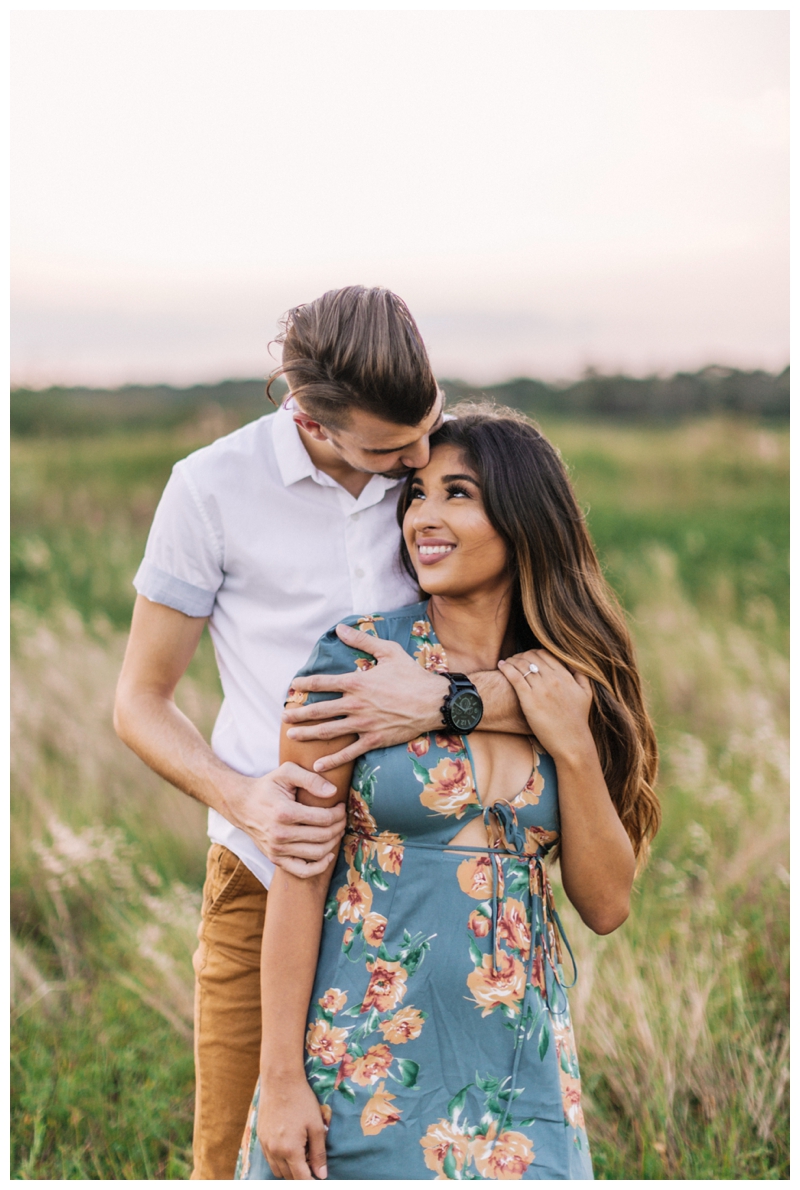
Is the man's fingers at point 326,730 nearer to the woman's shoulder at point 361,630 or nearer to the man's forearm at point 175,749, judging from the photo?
the woman's shoulder at point 361,630

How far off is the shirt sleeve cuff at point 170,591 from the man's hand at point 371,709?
473 millimetres

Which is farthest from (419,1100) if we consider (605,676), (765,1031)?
(765,1031)

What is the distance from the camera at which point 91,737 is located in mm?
5156

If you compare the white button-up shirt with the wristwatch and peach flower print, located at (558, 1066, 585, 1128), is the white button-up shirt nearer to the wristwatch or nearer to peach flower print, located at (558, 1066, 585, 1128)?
the wristwatch

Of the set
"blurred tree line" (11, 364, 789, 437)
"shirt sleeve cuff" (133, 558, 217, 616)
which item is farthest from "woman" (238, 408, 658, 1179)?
"blurred tree line" (11, 364, 789, 437)

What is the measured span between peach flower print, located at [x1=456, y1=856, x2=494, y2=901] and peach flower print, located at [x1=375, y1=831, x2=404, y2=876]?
0.12 meters

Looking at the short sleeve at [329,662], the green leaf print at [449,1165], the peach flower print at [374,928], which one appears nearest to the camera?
the green leaf print at [449,1165]

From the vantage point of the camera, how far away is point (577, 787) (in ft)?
6.42

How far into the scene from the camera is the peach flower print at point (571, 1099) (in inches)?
74.1

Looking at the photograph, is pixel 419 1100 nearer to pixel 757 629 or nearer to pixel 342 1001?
pixel 342 1001

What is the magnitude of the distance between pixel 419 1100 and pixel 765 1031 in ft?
6.21

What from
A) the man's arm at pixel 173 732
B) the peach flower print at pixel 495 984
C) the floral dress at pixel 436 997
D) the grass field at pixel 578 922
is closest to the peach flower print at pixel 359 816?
the floral dress at pixel 436 997

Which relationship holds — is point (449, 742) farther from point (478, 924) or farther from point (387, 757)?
point (478, 924)

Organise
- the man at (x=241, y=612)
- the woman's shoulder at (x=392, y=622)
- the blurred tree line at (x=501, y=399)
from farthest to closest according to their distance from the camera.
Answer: the blurred tree line at (x=501, y=399)
the man at (x=241, y=612)
the woman's shoulder at (x=392, y=622)
